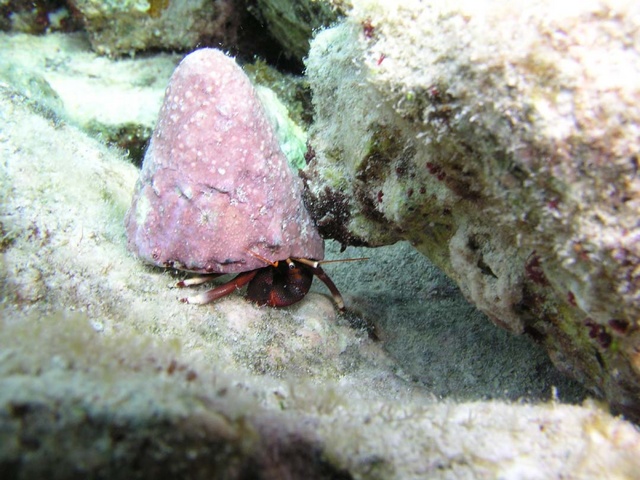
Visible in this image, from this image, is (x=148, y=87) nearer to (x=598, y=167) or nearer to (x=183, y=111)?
(x=183, y=111)

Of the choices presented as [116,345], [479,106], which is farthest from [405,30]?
[116,345]

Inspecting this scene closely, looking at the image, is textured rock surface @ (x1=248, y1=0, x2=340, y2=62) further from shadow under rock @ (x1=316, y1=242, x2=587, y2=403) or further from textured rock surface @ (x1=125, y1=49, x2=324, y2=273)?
shadow under rock @ (x1=316, y1=242, x2=587, y2=403)

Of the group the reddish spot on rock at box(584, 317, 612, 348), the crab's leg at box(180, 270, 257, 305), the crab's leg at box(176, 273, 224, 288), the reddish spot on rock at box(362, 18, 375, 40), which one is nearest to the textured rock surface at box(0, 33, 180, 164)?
the crab's leg at box(176, 273, 224, 288)

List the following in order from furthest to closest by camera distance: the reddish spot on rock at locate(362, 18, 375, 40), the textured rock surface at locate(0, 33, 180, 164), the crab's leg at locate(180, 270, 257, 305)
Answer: the textured rock surface at locate(0, 33, 180, 164), the crab's leg at locate(180, 270, 257, 305), the reddish spot on rock at locate(362, 18, 375, 40)

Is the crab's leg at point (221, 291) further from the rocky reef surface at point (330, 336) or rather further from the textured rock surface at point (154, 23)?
the textured rock surface at point (154, 23)

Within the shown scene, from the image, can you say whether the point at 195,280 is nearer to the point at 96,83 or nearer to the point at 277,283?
the point at 277,283

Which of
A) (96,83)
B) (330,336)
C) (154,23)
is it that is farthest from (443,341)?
(96,83)

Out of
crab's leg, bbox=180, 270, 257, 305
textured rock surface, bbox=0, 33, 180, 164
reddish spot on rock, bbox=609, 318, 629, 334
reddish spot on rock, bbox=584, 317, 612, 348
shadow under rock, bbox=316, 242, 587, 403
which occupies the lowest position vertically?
textured rock surface, bbox=0, 33, 180, 164
